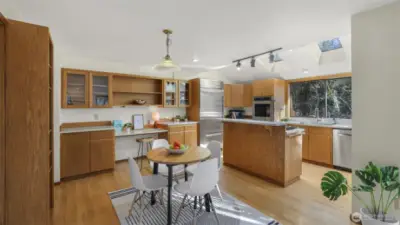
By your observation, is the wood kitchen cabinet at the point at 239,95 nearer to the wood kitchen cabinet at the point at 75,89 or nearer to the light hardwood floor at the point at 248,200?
the light hardwood floor at the point at 248,200

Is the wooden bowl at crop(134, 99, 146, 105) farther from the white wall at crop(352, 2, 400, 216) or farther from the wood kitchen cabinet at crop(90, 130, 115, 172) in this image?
the white wall at crop(352, 2, 400, 216)

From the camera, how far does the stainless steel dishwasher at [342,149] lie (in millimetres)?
3848

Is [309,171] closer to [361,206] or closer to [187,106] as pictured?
[361,206]

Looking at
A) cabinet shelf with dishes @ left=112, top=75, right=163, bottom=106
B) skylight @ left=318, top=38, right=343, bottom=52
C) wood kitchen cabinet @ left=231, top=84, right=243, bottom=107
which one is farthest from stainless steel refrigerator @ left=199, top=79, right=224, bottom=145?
skylight @ left=318, top=38, right=343, bottom=52

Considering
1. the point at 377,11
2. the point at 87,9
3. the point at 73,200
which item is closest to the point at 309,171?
the point at 377,11

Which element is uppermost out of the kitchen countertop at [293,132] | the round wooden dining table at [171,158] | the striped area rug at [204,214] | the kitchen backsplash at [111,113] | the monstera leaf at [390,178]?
the kitchen backsplash at [111,113]

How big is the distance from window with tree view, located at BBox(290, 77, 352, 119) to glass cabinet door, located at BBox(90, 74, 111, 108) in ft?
16.4

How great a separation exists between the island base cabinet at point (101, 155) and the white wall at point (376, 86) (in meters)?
4.03

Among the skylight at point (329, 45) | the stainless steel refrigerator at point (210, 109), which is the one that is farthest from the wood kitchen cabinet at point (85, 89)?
the skylight at point (329, 45)

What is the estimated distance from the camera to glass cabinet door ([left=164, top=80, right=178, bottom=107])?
5.06m

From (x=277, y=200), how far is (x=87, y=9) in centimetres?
338

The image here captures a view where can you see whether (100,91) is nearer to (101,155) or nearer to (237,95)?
(101,155)

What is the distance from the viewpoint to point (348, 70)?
14.1 ft

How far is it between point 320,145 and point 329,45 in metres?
2.16
